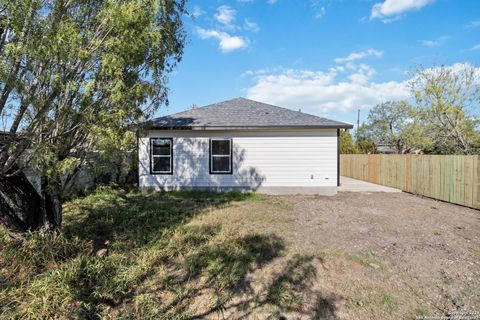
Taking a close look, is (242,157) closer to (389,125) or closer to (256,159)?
(256,159)

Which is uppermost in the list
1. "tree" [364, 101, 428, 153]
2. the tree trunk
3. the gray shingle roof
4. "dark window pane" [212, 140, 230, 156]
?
"tree" [364, 101, 428, 153]

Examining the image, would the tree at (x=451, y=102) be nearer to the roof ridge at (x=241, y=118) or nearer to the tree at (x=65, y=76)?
the roof ridge at (x=241, y=118)

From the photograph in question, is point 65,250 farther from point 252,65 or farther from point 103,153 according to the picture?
point 252,65

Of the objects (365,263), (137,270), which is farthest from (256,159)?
(137,270)

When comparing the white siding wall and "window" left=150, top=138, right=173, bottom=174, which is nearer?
the white siding wall

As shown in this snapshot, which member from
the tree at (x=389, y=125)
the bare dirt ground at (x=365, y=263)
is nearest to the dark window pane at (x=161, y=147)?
the bare dirt ground at (x=365, y=263)

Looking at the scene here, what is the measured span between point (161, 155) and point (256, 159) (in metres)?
3.73

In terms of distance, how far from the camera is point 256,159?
10297 millimetres

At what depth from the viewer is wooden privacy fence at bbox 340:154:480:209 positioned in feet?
26.1

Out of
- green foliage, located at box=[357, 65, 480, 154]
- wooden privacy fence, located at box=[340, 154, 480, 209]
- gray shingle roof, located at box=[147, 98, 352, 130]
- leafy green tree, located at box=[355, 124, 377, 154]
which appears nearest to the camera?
wooden privacy fence, located at box=[340, 154, 480, 209]

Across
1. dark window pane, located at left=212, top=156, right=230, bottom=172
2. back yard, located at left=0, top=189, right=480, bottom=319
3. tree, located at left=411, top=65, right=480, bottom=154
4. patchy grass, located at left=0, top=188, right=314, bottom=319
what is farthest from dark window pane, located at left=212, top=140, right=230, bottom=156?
tree, located at left=411, top=65, right=480, bottom=154

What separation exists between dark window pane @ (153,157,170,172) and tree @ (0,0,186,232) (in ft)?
20.2

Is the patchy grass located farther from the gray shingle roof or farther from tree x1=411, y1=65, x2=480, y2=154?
tree x1=411, y1=65, x2=480, y2=154

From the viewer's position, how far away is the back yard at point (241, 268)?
311 centimetres
